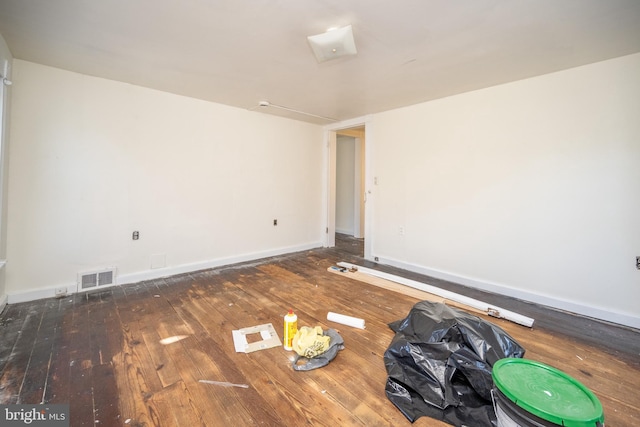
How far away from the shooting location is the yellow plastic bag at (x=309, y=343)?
69.2 inches

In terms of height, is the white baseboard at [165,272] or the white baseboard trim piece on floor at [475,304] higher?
the white baseboard at [165,272]

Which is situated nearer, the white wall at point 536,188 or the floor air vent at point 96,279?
the white wall at point 536,188

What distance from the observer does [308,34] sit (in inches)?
76.8

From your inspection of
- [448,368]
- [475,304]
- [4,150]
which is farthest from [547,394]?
[4,150]

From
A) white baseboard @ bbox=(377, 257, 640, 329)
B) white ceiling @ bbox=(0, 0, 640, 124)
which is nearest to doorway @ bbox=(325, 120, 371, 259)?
white baseboard @ bbox=(377, 257, 640, 329)

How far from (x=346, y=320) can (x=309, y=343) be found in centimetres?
55

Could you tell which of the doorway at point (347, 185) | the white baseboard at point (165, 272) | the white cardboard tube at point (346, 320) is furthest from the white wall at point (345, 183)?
the white cardboard tube at point (346, 320)

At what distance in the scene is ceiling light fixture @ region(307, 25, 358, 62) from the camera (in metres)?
1.87

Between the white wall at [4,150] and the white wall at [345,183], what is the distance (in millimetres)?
5451

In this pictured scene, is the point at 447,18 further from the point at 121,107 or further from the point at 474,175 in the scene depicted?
the point at 121,107

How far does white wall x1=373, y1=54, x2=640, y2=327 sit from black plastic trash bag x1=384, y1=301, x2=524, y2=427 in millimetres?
1670

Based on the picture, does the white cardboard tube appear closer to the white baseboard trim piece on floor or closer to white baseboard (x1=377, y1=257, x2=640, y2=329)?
A: the white baseboard trim piece on floor

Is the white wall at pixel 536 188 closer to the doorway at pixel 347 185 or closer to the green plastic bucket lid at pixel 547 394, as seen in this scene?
the doorway at pixel 347 185

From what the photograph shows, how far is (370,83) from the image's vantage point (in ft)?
9.48
